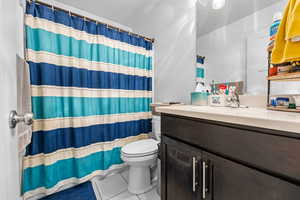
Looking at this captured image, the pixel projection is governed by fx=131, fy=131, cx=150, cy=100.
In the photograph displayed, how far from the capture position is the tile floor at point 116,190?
1.24 m

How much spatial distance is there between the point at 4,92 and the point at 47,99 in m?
0.95

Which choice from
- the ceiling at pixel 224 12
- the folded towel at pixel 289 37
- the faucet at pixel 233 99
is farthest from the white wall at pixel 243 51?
the folded towel at pixel 289 37

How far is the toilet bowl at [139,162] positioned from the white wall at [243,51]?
0.92m

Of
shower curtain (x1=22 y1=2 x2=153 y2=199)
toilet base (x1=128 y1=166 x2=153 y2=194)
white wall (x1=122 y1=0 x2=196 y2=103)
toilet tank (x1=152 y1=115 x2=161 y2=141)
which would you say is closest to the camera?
shower curtain (x1=22 y1=2 x2=153 y2=199)

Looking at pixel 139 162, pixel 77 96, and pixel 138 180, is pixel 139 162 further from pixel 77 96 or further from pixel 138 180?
pixel 77 96

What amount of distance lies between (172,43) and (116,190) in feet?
6.00

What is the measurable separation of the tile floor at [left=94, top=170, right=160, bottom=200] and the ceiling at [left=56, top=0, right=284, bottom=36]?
66.4 inches

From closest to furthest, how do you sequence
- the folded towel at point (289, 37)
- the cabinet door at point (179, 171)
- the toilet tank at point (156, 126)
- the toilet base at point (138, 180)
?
the folded towel at point (289, 37) → the cabinet door at point (179, 171) → the toilet base at point (138, 180) → the toilet tank at point (156, 126)

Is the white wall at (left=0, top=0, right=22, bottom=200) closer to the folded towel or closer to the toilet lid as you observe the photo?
the toilet lid

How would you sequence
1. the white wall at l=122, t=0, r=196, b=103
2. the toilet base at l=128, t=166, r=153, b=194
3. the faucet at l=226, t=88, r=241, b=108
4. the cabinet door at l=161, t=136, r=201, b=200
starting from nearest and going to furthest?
the cabinet door at l=161, t=136, r=201, b=200, the faucet at l=226, t=88, r=241, b=108, the toilet base at l=128, t=166, r=153, b=194, the white wall at l=122, t=0, r=196, b=103

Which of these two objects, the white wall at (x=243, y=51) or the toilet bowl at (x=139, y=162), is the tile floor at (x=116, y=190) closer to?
the toilet bowl at (x=139, y=162)

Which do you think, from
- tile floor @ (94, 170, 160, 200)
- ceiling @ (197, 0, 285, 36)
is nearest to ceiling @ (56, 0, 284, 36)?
ceiling @ (197, 0, 285, 36)

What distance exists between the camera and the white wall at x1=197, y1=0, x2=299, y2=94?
3.03 feet

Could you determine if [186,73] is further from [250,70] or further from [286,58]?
[286,58]
